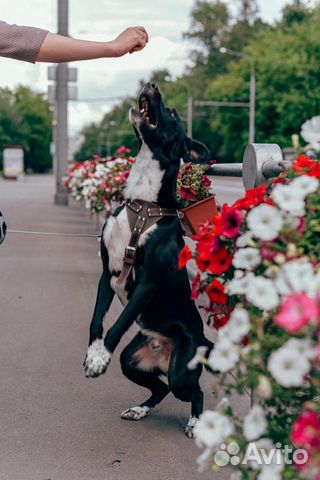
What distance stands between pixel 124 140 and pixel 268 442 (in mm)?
139499

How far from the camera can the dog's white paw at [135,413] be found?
5.18m

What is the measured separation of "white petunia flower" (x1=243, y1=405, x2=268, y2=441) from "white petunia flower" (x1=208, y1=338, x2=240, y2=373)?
134 mm

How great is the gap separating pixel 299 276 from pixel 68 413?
313cm

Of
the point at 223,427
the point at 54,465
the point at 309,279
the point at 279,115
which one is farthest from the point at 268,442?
the point at 279,115

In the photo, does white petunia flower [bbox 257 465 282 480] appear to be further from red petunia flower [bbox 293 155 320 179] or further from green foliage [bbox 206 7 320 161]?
green foliage [bbox 206 7 320 161]

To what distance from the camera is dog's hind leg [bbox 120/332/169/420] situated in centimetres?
493

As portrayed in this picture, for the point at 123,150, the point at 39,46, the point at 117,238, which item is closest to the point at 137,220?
the point at 117,238

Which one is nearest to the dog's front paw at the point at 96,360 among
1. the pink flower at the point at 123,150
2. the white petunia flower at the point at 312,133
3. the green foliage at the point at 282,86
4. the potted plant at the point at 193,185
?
the potted plant at the point at 193,185

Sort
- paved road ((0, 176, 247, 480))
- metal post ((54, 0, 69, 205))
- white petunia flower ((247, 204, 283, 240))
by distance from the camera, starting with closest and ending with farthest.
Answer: white petunia flower ((247, 204, 283, 240)) < paved road ((0, 176, 247, 480)) < metal post ((54, 0, 69, 205))

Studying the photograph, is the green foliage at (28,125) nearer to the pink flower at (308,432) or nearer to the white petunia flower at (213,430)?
the white petunia flower at (213,430)

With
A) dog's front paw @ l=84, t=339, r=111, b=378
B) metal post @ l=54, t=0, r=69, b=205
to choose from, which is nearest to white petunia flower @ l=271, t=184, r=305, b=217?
dog's front paw @ l=84, t=339, r=111, b=378

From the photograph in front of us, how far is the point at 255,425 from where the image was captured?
8.28 feet

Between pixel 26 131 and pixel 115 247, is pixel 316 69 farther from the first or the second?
pixel 26 131

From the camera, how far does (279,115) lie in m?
63.9
